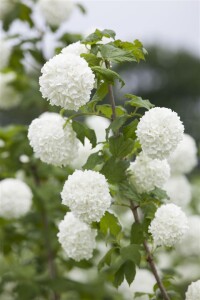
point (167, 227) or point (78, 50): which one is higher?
point (78, 50)

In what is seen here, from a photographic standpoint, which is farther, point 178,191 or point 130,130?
point 178,191

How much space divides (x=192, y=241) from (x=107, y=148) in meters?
0.88

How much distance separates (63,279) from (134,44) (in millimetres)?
1385

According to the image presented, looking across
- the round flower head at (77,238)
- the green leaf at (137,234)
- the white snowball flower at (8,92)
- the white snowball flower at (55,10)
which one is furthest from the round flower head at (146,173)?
the white snowball flower at (8,92)

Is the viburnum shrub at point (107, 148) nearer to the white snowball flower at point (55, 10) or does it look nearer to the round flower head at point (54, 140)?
the round flower head at point (54, 140)

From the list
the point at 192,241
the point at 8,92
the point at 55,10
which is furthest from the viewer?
the point at 8,92

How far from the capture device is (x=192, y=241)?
256 centimetres

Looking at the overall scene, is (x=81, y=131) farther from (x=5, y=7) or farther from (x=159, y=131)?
(x=5, y=7)

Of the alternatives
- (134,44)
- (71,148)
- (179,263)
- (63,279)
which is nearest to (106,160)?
(71,148)

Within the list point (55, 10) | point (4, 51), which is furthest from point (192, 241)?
point (4, 51)

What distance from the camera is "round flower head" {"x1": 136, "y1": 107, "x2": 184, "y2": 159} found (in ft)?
5.32

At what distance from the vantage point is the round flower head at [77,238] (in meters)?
1.92

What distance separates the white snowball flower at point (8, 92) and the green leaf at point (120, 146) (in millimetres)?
1604

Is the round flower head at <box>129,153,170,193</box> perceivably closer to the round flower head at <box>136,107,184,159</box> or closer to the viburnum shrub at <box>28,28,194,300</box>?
the viburnum shrub at <box>28,28,194,300</box>
